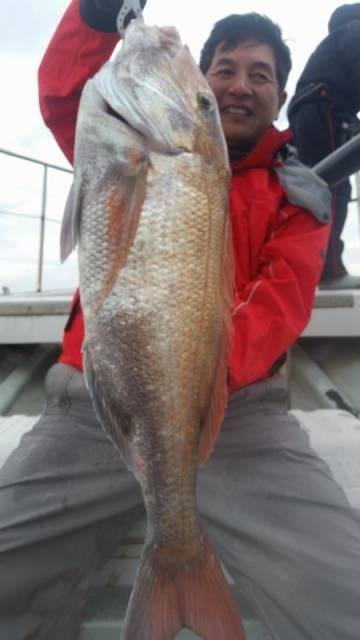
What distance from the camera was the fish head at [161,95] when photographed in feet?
5.28

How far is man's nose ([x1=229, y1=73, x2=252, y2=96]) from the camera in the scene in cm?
249

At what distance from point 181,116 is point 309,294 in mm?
856

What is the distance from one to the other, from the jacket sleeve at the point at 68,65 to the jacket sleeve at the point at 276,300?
3.14 feet

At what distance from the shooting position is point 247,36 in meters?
2.60

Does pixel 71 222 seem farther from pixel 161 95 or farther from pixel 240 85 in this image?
pixel 240 85

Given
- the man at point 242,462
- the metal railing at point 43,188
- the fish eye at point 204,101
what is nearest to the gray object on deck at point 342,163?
the man at point 242,462

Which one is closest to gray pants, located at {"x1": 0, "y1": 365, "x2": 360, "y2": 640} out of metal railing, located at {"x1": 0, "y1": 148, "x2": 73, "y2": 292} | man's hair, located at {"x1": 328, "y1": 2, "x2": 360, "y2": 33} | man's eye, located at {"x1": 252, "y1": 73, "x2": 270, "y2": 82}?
man's eye, located at {"x1": 252, "y1": 73, "x2": 270, "y2": 82}

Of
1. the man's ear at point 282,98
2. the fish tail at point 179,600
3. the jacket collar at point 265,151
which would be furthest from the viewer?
the man's ear at point 282,98

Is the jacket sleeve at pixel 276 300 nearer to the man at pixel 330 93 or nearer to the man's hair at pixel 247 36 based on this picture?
the man's hair at pixel 247 36

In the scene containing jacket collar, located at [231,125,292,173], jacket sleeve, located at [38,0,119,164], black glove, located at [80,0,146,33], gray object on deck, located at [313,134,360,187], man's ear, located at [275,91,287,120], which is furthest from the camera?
man's ear, located at [275,91,287,120]

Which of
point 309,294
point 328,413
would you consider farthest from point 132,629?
point 328,413

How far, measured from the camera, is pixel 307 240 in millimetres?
2182

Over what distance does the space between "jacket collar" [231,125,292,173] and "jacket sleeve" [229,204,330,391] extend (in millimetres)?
359

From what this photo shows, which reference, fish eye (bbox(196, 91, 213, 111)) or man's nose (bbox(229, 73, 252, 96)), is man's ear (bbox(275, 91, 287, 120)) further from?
fish eye (bbox(196, 91, 213, 111))
